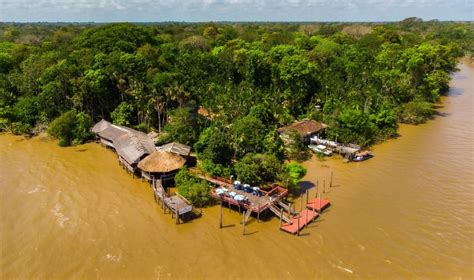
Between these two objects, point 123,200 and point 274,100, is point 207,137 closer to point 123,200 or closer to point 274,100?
point 123,200

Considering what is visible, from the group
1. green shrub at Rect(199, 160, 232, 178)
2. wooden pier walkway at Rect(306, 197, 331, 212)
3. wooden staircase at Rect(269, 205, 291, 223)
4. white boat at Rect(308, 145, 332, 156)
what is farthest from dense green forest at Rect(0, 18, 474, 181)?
wooden pier walkway at Rect(306, 197, 331, 212)

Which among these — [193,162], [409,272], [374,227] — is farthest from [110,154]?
[409,272]

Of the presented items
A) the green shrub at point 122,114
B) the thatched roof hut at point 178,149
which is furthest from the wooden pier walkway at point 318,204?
the green shrub at point 122,114

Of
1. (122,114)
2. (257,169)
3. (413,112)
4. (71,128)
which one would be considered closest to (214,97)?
(122,114)

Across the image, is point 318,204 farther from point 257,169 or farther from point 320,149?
point 320,149

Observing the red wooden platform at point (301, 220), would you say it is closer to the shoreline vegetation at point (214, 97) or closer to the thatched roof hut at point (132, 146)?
the shoreline vegetation at point (214, 97)
